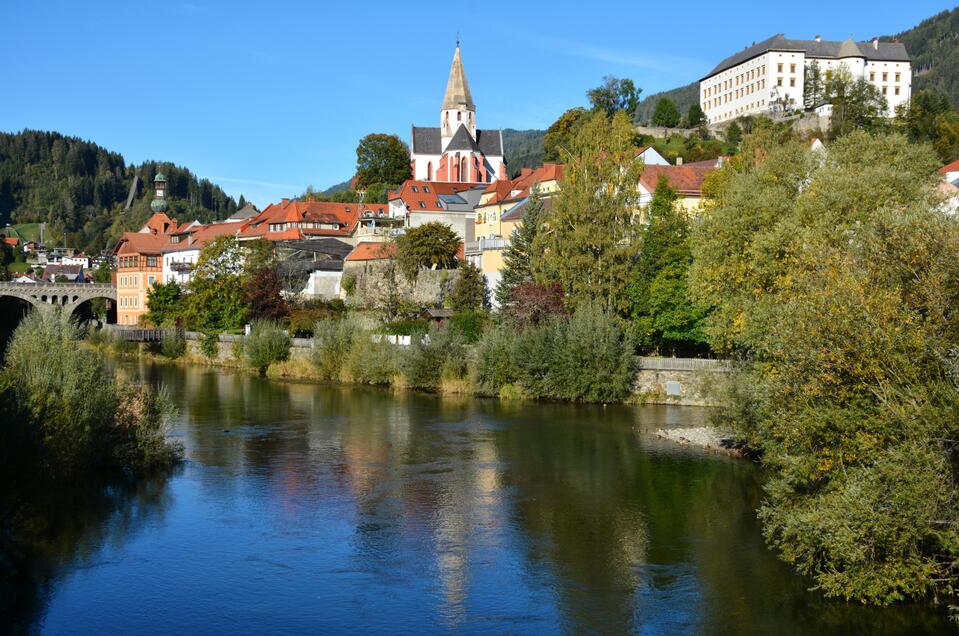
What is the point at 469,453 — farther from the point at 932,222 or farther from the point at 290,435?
the point at 932,222

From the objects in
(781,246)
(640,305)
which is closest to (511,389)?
(640,305)

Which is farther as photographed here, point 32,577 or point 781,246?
point 781,246

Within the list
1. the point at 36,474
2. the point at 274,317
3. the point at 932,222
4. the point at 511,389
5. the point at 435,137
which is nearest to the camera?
the point at 932,222

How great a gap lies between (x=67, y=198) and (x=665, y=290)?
168 metres

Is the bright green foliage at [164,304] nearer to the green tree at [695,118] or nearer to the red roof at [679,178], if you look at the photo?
the red roof at [679,178]

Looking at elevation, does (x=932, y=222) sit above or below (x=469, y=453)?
above

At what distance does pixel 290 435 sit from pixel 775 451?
1709 cm

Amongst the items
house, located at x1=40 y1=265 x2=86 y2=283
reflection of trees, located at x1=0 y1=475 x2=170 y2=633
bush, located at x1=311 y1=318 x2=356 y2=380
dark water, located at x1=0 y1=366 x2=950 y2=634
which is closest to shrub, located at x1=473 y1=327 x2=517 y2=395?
bush, located at x1=311 y1=318 x2=356 y2=380

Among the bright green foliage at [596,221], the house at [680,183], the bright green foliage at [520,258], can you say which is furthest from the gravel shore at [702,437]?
the house at [680,183]

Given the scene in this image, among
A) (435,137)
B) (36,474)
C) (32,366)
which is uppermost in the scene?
(435,137)

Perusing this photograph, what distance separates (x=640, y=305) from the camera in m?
41.6

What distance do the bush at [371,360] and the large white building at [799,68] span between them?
6222cm

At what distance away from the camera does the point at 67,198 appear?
18275cm

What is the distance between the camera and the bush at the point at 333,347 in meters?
47.0
